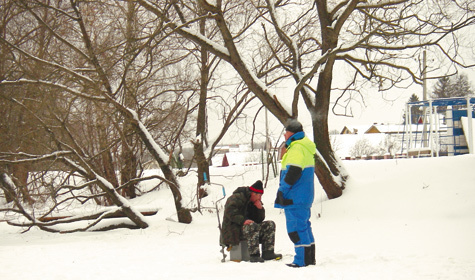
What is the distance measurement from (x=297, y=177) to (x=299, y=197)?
9.8 inches

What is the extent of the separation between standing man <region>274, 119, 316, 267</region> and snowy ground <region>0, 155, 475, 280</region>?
247 millimetres

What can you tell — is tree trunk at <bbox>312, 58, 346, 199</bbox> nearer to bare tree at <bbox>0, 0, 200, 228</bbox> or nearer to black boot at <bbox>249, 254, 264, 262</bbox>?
bare tree at <bbox>0, 0, 200, 228</bbox>

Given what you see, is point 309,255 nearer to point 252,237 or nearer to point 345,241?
point 252,237

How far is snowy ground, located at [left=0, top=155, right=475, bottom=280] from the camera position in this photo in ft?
19.0

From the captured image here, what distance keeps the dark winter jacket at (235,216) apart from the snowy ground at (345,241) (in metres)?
0.34

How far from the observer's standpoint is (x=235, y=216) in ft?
21.4

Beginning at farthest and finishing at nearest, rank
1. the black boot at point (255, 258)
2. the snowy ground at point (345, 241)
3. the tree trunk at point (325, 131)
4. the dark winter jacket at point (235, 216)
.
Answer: the tree trunk at point (325, 131) < the dark winter jacket at point (235, 216) < the black boot at point (255, 258) < the snowy ground at point (345, 241)

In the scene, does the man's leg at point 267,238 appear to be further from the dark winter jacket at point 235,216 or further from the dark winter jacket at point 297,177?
the dark winter jacket at point 297,177

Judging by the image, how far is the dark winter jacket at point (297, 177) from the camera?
5.92m

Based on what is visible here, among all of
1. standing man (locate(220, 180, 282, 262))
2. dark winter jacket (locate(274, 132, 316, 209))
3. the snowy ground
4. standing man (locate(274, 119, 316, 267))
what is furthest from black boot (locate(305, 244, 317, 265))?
standing man (locate(220, 180, 282, 262))

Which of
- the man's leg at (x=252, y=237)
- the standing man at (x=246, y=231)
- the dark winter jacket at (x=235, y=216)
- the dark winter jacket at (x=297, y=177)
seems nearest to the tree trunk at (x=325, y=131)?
the dark winter jacket at (x=235, y=216)

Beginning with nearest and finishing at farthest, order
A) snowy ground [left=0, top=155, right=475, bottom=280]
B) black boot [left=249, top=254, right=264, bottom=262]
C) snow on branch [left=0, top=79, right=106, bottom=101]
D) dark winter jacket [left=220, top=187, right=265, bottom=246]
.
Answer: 1. snowy ground [left=0, top=155, right=475, bottom=280]
2. black boot [left=249, top=254, right=264, bottom=262]
3. dark winter jacket [left=220, top=187, right=265, bottom=246]
4. snow on branch [left=0, top=79, right=106, bottom=101]

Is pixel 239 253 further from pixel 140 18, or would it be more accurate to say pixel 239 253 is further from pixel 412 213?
pixel 140 18

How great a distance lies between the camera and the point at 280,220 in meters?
11.0
